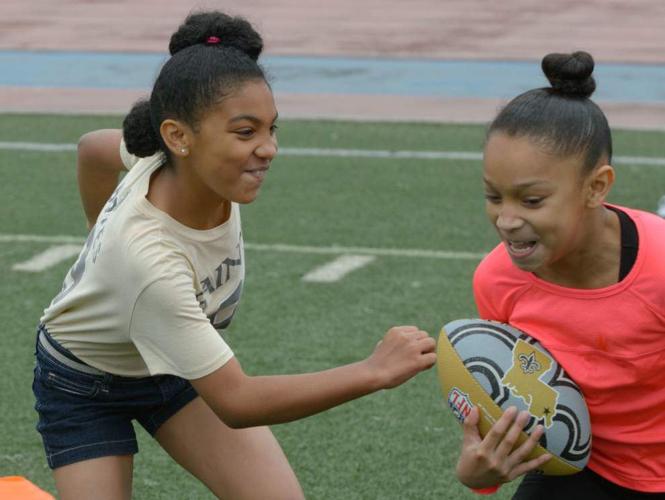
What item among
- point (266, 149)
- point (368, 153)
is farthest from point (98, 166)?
point (368, 153)

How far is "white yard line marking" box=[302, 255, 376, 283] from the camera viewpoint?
7676 mm

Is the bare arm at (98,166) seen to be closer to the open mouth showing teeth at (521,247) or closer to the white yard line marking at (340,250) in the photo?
the open mouth showing teeth at (521,247)

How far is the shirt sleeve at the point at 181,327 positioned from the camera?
3545 millimetres

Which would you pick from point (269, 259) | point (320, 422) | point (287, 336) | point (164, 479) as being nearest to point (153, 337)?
point (164, 479)

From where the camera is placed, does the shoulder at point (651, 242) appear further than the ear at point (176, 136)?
No

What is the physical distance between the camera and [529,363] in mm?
3535

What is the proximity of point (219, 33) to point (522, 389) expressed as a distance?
1188 millimetres

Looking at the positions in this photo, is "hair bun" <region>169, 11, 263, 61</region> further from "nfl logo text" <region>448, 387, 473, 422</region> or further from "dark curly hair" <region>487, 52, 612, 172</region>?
"nfl logo text" <region>448, 387, 473, 422</region>

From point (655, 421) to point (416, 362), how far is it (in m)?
0.60

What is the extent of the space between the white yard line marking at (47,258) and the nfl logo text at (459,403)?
4.63 meters

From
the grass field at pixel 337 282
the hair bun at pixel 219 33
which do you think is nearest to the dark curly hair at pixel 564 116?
the hair bun at pixel 219 33

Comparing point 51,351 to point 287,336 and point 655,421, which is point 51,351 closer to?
point 655,421

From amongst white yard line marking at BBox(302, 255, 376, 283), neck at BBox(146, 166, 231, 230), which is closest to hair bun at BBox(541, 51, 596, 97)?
neck at BBox(146, 166, 231, 230)

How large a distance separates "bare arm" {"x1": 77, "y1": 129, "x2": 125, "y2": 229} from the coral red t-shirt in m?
1.29
